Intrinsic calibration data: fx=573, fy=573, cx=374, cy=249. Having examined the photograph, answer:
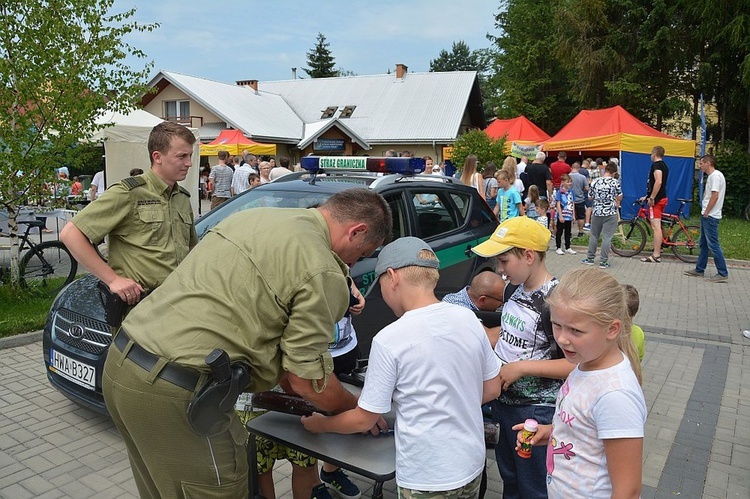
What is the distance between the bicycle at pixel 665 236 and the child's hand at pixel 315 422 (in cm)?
1056

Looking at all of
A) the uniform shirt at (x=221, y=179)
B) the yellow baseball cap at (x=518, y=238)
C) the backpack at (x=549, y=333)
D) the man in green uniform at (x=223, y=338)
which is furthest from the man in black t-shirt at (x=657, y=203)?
the man in green uniform at (x=223, y=338)

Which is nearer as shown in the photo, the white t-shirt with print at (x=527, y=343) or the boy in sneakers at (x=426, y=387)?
the boy in sneakers at (x=426, y=387)

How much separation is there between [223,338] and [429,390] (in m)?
0.70

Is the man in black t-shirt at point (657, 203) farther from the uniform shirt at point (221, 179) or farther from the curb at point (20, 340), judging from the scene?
the curb at point (20, 340)

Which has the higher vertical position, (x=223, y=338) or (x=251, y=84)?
(x=251, y=84)

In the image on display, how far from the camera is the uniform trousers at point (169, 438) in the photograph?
1838 mm

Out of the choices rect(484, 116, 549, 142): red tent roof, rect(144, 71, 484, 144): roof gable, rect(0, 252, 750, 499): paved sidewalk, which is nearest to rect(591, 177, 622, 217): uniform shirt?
rect(0, 252, 750, 499): paved sidewalk

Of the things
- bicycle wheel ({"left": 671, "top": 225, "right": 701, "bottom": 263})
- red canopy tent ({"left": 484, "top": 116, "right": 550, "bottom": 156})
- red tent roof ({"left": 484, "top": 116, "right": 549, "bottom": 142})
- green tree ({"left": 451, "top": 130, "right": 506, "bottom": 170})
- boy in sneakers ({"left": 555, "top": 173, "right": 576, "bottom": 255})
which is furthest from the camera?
red tent roof ({"left": 484, "top": 116, "right": 549, "bottom": 142})

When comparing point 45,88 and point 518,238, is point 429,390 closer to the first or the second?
point 518,238

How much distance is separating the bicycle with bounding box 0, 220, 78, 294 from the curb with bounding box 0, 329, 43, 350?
5.11 ft

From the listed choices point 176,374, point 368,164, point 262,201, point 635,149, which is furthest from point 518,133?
point 176,374

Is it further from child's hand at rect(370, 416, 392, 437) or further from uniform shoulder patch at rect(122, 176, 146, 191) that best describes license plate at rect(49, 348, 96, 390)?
child's hand at rect(370, 416, 392, 437)

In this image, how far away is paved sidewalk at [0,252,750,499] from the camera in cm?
346

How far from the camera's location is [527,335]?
252cm
